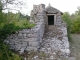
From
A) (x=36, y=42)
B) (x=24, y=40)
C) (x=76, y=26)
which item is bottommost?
(x=76, y=26)

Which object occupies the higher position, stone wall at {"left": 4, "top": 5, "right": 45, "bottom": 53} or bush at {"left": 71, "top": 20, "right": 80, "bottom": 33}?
stone wall at {"left": 4, "top": 5, "right": 45, "bottom": 53}

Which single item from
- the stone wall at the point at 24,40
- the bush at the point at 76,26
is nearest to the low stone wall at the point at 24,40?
the stone wall at the point at 24,40

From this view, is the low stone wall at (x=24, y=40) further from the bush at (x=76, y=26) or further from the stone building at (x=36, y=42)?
the bush at (x=76, y=26)

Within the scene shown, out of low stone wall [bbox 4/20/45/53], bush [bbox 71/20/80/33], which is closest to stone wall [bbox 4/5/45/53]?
low stone wall [bbox 4/20/45/53]

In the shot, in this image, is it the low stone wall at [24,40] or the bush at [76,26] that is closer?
the low stone wall at [24,40]

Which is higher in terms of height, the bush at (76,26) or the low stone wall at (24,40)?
the low stone wall at (24,40)

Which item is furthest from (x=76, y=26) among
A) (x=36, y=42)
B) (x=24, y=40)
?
(x=24, y=40)

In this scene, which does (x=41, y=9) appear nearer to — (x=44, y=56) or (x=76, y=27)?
(x=44, y=56)

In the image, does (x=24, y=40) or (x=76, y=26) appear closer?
(x=24, y=40)

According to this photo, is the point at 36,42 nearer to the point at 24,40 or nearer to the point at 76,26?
the point at 24,40

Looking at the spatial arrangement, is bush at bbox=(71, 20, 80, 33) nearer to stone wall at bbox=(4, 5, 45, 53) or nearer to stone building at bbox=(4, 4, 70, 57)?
stone building at bbox=(4, 4, 70, 57)

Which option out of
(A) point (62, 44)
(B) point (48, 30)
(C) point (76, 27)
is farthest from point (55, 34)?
(C) point (76, 27)

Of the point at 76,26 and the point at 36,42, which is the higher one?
the point at 36,42

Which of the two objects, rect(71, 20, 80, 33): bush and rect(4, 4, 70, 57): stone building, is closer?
rect(4, 4, 70, 57): stone building
